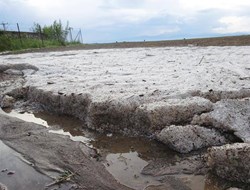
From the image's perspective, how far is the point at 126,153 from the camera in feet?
12.3

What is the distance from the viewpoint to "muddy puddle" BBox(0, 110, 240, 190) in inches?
120

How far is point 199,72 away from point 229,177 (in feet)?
12.1

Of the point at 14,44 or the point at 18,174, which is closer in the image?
the point at 18,174

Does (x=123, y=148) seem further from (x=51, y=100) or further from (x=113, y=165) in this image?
(x=51, y=100)

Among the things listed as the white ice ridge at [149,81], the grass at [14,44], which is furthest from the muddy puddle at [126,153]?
the grass at [14,44]

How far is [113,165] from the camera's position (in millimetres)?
3457

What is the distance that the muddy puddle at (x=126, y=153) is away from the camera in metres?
3.04

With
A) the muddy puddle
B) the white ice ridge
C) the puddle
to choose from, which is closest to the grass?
the white ice ridge

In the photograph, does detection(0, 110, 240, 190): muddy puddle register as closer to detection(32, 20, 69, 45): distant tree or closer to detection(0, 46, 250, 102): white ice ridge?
detection(0, 46, 250, 102): white ice ridge

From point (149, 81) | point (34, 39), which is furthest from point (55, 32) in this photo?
point (149, 81)

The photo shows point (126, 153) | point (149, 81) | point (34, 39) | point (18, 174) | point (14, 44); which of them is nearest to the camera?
point (18, 174)

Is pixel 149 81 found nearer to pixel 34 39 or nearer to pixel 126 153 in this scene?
pixel 126 153

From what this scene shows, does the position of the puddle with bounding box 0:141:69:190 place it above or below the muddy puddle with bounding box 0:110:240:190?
above

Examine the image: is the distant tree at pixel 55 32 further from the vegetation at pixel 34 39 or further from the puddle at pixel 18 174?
the puddle at pixel 18 174
